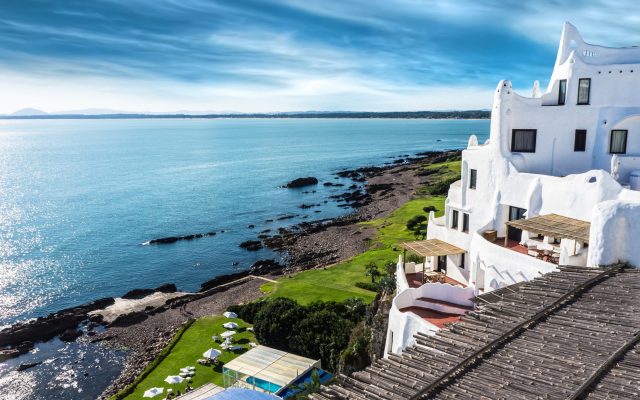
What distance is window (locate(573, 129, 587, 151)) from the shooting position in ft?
87.8

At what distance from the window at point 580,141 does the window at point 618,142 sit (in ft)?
4.45

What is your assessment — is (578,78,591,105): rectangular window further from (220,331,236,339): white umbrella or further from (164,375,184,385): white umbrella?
(164,375,184,385): white umbrella

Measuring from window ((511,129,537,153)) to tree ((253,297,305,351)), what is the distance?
20.0m

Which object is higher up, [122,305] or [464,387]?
[464,387]

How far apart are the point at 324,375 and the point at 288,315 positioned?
8025mm

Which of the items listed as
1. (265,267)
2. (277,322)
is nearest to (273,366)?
(277,322)

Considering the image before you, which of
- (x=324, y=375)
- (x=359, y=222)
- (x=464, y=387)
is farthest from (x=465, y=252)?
(x=359, y=222)

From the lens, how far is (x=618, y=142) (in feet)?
86.3

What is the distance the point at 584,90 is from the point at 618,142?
11.6 ft

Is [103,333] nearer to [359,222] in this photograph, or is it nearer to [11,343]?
[11,343]

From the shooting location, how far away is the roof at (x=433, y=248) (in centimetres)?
2772

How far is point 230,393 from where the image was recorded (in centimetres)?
1847

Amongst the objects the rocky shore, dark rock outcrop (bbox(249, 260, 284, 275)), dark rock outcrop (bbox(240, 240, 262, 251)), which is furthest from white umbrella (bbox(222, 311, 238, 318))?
dark rock outcrop (bbox(240, 240, 262, 251))

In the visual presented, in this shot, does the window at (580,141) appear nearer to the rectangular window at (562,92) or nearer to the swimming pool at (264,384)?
the rectangular window at (562,92)
